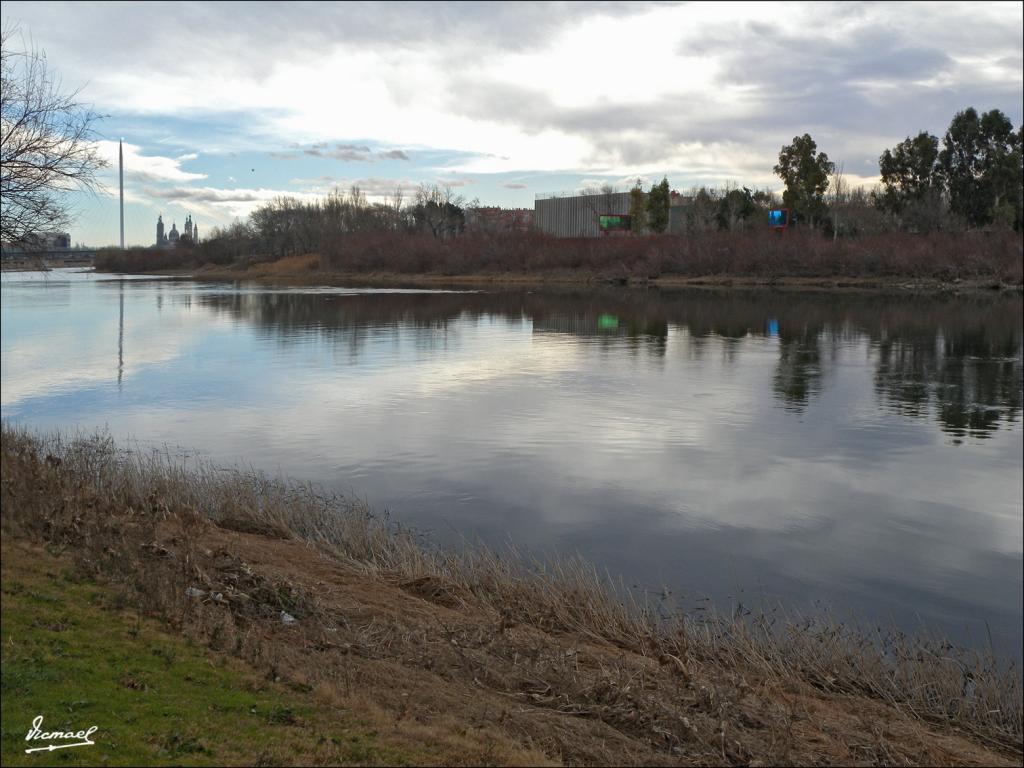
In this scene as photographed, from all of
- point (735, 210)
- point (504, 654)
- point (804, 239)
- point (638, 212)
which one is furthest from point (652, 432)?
point (638, 212)

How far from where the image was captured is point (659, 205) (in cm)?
11369

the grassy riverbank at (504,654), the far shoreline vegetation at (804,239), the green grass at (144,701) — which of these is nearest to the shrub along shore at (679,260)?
the far shoreline vegetation at (804,239)

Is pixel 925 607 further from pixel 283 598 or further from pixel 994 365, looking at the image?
pixel 994 365

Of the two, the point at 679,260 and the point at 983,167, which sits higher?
the point at 983,167

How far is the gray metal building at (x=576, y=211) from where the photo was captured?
129000 millimetres

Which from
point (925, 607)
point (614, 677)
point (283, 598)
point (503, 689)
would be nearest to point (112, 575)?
point (283, 598)

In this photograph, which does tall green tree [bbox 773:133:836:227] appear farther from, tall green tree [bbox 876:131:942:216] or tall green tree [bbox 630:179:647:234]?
tall green tree [bbox 630:179:647:234]

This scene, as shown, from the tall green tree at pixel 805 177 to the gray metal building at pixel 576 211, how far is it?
1217 inches

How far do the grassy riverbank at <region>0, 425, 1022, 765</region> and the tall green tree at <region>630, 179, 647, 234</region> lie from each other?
359 ft

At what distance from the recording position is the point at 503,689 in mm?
8133

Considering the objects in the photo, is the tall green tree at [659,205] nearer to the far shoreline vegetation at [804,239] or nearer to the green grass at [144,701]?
the far shoreline vegetation at [804,239]

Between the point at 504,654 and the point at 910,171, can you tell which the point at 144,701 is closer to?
the point at 504,654

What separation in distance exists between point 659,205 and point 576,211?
79.1 ft

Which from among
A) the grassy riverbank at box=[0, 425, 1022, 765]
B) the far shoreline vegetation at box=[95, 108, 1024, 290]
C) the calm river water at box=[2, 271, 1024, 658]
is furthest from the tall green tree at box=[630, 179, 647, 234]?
the grassy riverbank at box=[0, 425, 1022, 765]
